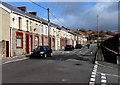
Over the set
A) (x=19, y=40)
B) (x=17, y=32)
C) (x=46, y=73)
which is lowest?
(x=46, y=73)

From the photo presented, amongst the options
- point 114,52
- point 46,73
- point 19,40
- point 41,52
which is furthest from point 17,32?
point 46,73

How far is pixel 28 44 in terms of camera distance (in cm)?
4731

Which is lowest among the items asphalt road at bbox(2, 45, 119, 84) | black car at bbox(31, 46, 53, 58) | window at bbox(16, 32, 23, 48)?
asphalt road at bbox(2, 45, 119, 84)

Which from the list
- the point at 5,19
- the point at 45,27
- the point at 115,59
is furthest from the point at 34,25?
the point at 115,59

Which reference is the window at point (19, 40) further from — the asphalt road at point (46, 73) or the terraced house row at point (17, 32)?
the asphalt road at point (46, 73)

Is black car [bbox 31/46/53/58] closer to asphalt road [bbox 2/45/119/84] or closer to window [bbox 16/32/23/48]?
window [bbox 16/32/23/48]

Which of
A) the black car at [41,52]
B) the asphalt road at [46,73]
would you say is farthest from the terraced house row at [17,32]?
the asphalt road at [46,73]

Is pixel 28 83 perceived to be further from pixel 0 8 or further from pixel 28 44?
pixel 28 44

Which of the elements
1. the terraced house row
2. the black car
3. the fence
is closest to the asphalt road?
the fence

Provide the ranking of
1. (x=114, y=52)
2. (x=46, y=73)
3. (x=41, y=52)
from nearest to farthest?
(x=46, y=73), (x=114, y=52), (x=41, y=52)

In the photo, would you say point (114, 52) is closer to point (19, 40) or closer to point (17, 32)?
point (17, 32)

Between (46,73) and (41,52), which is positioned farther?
(41,52)

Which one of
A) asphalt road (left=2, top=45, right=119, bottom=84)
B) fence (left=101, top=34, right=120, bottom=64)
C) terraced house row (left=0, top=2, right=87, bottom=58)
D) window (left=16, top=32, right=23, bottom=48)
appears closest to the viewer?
asphalt road (left=2, top=45, right=119, bottom=84)

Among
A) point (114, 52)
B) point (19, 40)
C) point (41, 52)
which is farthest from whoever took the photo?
point (19, 40)
